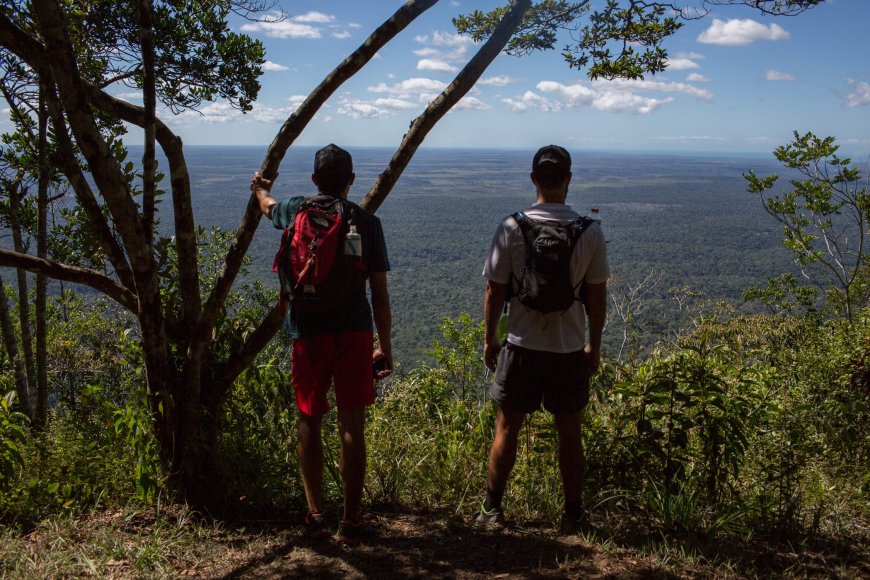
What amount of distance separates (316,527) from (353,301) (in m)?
0.95

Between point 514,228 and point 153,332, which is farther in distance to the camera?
point 153,332

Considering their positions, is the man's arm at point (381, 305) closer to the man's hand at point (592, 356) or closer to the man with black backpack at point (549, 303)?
the man with black backpack at point (549, 303)

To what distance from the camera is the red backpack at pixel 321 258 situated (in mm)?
2242

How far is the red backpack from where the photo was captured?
2.24 m

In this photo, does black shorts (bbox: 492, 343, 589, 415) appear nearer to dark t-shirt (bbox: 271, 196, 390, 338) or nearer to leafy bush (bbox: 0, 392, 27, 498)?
dark t-shirt (bbox: 271, 196, 390, 338)

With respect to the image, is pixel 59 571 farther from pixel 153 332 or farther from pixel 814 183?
pixel 814 183

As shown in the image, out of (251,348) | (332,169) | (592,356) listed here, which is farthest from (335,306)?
(592,356)

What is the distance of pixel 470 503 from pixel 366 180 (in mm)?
110031

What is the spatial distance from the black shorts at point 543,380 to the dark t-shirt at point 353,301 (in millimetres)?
566

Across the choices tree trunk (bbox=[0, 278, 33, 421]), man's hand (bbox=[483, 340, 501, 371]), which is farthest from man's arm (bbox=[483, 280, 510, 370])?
tree trunk (bbox=[0, 278, 33, 421])

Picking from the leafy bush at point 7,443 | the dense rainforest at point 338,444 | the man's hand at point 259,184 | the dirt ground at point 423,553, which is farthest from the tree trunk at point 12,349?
the man's hand at point 259,184

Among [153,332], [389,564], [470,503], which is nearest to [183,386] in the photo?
[153,332]

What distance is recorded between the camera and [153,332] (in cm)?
266

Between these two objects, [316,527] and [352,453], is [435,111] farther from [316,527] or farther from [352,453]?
[316,527]
